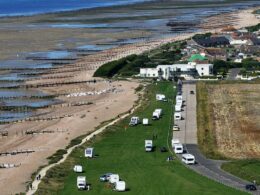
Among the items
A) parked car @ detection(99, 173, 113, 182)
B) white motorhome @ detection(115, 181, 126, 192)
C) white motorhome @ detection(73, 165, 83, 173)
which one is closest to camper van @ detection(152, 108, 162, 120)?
white motorhome @ detection(73, 165, 83, 173)

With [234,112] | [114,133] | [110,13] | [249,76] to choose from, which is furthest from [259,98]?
[110,13]

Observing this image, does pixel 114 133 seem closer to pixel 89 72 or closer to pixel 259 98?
pixel 259 98

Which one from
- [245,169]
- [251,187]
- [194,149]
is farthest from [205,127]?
[251,187]

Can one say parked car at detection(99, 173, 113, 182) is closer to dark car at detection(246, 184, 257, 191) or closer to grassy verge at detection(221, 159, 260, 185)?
grassy verge at detection(221, 159, 260, 185)

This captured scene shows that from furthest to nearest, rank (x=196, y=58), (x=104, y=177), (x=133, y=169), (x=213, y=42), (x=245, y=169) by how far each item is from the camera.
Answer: (x=213, y=42) < (x=196, y=58) < (x=133, y=169) < (x=245, y=169) < (x=104, y=177)

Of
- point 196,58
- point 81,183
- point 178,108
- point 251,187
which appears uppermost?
point 196,58

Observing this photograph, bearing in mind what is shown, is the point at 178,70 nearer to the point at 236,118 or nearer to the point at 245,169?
the point at 236,118
